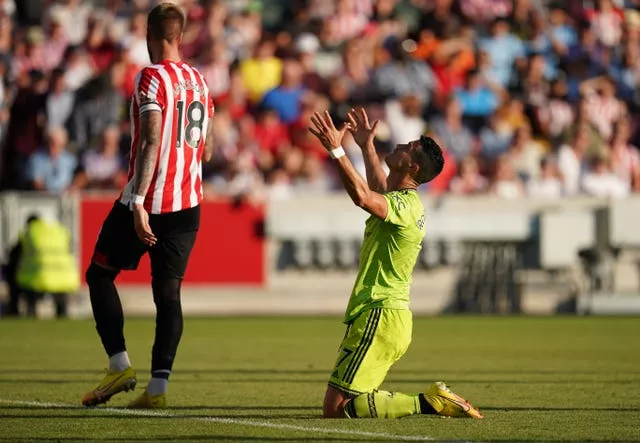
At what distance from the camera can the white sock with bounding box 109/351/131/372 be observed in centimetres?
857

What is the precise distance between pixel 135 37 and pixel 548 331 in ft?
27.4

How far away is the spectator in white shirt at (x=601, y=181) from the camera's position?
21.3 m

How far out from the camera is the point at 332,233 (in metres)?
20.2

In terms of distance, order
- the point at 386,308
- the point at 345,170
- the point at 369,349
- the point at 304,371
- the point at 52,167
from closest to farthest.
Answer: the point at 345,170
the point at 369,349
the point at 386,308
the point at 304,371
the point at 52,167

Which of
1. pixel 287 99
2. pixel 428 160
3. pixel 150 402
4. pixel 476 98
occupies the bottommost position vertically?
pixel 150 402

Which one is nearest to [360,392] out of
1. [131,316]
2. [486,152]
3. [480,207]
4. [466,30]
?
[131,316]

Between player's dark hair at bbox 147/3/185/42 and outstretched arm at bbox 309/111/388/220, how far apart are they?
3.77ft

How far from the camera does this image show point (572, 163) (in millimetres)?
21531

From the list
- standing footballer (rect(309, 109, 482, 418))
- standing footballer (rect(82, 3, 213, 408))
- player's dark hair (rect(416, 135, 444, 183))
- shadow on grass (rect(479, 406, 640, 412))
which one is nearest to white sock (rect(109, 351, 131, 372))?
standing footballer (rect(82, 3, 213, 408))

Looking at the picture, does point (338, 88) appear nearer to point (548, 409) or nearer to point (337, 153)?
point (548, 409)

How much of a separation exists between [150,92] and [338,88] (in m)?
12.9

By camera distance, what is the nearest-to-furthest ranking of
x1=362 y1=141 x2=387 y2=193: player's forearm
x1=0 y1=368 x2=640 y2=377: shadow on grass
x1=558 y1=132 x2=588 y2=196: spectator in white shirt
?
1. x1=362 y1=141 x2=387 y2=193: player's forearm
2. x1=0 y1=368 x2=640 y2=377: shadow on grass
3. x1=558 y1=132 x2=588 y2=196: spectator in white shirt

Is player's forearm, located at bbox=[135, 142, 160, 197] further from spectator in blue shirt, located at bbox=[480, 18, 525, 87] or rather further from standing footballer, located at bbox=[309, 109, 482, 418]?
spectator in blue shirt, located at bbox=[480, 18, 525, 87]

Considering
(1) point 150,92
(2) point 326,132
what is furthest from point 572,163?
(2) point 326,132
